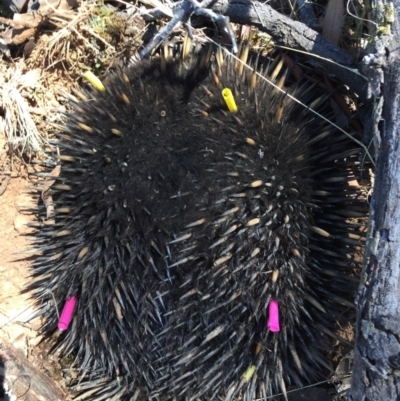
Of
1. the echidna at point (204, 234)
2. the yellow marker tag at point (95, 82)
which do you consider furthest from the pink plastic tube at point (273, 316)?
→ the yellow marker tag at point (95, 82)

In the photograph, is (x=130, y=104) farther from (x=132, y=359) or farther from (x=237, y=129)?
(x=132, y=359)

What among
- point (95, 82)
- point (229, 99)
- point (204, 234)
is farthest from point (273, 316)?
point (95, 82)

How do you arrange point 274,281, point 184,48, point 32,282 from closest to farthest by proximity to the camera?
point 274,281
point 184,48
point 32,282

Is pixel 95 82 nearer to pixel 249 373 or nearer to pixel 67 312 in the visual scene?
pixel 67 312

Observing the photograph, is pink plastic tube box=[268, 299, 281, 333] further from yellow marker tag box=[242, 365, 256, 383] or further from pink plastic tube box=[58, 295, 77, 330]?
pink plastic tube box=[58, 295, 77, 330]

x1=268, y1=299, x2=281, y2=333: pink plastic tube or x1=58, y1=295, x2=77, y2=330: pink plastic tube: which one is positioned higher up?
x1=268, y1=299, x2=281, y2=333: pink plastic tube

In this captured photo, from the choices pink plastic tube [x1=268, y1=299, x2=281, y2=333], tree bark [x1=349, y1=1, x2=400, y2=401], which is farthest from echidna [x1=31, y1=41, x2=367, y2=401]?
Result: tree bark [x1=349, y1=1, x2=400, y2=401]

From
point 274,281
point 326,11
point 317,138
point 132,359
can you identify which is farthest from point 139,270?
point 326,11

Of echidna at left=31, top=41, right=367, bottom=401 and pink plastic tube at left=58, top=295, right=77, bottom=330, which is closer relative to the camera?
echidna at left=31, top=41, right=367, bottom=401
